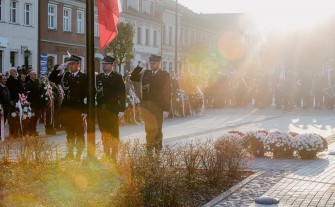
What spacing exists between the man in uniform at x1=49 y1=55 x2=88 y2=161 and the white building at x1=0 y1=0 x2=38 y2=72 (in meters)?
28.2

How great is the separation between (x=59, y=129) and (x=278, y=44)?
133 feet

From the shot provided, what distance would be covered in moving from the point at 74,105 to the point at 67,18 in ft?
121

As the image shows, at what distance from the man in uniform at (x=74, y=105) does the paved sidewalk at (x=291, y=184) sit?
325 cm

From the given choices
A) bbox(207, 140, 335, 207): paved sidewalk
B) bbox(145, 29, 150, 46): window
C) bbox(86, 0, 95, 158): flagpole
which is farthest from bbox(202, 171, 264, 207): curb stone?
bbox(145, 29, 150, 46): window

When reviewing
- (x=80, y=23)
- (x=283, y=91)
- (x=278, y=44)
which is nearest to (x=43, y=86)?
(x=283, y=91)

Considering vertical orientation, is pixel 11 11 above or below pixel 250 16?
below

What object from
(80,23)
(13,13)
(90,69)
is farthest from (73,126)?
(80,23)

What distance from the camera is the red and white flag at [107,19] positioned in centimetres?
1096

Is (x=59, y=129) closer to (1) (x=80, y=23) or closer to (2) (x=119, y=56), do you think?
(2) (x=119, y=56)

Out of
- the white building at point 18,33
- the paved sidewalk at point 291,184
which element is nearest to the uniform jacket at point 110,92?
the paved sidewalk at point 291,184

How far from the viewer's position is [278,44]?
2349 inches

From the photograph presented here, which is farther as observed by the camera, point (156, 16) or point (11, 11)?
point (156, 16)

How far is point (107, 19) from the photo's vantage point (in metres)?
11.0

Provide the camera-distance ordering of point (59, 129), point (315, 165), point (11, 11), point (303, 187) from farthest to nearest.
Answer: point (11, 11) < point (59, 129) < point (315, 165) < point (303, 187)
